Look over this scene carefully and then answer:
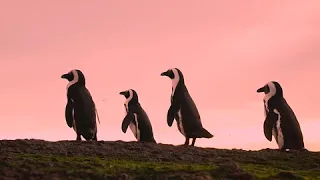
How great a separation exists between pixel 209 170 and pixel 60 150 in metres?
4.39

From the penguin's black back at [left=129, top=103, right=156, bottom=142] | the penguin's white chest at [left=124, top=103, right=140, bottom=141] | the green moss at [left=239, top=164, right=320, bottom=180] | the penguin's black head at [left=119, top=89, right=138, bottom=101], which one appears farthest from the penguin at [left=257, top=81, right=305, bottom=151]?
the penguin's black head at [left=119, top=89, right=138, bottom=101]

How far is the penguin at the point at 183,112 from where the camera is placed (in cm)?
2047

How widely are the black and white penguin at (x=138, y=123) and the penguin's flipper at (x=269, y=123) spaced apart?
4.39 metres

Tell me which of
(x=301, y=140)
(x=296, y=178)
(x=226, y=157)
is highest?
(x=301, y=140)

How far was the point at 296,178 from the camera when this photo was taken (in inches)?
505

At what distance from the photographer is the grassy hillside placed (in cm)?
1175

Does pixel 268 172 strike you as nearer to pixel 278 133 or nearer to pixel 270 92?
pixel 278 133

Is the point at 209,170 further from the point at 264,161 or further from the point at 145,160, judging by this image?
the point at 264,161

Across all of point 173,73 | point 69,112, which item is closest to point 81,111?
point 69,112

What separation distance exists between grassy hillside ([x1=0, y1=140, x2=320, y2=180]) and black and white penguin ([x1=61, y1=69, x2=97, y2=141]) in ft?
8.94

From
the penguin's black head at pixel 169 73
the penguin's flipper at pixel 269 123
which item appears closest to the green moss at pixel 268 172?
the penguin's flipper at pixel 269 123

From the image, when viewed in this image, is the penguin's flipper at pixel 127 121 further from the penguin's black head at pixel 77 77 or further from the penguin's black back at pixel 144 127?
the penguin's black head at pixel 77 77

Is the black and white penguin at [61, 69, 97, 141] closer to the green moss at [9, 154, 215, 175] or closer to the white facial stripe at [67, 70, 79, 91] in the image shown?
the white facial stripe at [67, 70, 79, 91]

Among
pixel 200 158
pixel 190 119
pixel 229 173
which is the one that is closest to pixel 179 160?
pixel 200 158
